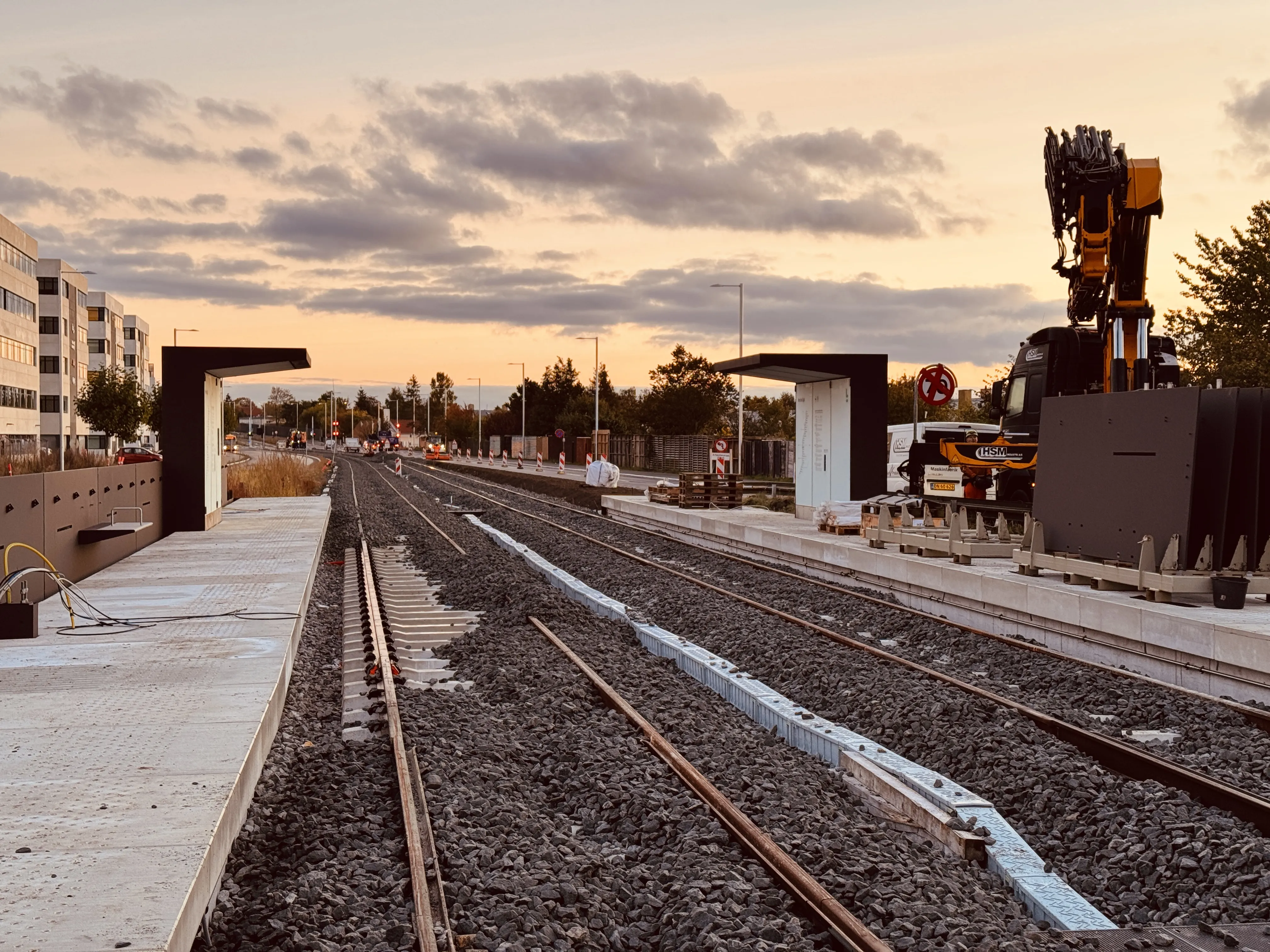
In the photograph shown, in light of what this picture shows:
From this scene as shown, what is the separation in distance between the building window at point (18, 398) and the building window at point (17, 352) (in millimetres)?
1903

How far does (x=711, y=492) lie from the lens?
31.1 meters

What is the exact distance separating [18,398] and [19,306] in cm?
628

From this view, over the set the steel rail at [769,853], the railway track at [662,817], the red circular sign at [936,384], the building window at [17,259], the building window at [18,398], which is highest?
the building window at [17,259]

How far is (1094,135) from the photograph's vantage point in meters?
16.8

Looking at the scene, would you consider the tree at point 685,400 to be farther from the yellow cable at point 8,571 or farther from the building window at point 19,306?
the yellow cable at point 8,571

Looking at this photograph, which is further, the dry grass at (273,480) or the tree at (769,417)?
the tree at (769,417)

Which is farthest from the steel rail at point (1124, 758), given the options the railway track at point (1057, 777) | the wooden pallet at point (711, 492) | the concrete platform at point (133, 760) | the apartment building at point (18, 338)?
the apartment building at point (18, 338)

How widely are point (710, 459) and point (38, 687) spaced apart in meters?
24.9

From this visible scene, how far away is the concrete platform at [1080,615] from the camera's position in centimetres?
1016

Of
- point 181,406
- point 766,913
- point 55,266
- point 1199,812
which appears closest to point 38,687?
point 766,913

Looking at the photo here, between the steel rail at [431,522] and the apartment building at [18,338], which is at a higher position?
the apartment building at [18,338]

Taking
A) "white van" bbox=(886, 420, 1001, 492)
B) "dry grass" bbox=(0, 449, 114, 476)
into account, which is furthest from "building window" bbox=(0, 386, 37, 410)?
"white van" bbox=(886, 420, 1001, 492)

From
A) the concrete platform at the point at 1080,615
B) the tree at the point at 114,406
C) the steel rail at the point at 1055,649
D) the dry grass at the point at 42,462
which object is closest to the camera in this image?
the steel rail at the point at 1055,649

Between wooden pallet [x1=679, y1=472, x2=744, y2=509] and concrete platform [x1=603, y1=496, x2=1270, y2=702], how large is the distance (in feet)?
33.2
